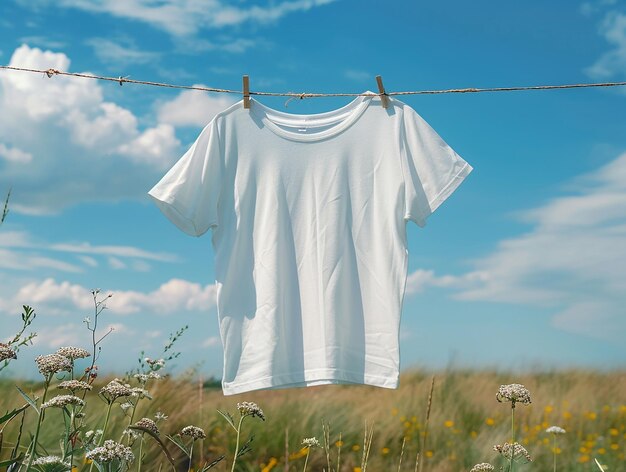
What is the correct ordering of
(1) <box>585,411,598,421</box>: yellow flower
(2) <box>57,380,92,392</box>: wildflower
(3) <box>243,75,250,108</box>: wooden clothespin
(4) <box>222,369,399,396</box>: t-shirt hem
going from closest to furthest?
(2) <box>57,380,92,392</box>: wildflower → (4) <box>222,369,399,396</box>: t-shirt hem → (3) <box>243,75,250,108</box>: wooden clothespin → (1) <box>585,411,598,421</box>: yellow flower

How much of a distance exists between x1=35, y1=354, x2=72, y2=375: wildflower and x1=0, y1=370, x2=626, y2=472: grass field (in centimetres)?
230

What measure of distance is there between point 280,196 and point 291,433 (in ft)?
8.09

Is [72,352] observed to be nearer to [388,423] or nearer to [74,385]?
→ [74,385]

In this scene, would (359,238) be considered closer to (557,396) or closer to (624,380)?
(557,396)

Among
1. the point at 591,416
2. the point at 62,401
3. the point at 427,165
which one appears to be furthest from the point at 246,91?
the point at 591,416

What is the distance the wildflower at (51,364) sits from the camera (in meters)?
2.06

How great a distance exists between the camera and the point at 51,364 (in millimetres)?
2061

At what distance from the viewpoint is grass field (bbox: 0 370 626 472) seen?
15.9 feet

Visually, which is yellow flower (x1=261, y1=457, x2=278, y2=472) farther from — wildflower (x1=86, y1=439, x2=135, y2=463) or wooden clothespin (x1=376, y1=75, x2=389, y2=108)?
wildflower (x1=86, y1=439, x2=135, y2=463)

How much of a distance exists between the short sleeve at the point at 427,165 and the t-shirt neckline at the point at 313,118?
233 mm

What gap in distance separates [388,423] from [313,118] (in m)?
2.90

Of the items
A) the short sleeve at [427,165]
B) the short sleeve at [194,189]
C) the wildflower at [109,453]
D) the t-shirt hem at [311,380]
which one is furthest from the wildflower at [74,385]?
the short sleeve at [427,165]

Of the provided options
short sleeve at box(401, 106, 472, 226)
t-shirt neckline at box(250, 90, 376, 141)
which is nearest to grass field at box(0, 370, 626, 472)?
short sleeve at box(401, 106, 472, 226)

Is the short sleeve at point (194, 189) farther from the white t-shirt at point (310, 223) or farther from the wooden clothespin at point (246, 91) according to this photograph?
the wooden clothespin at point (246, 91)
